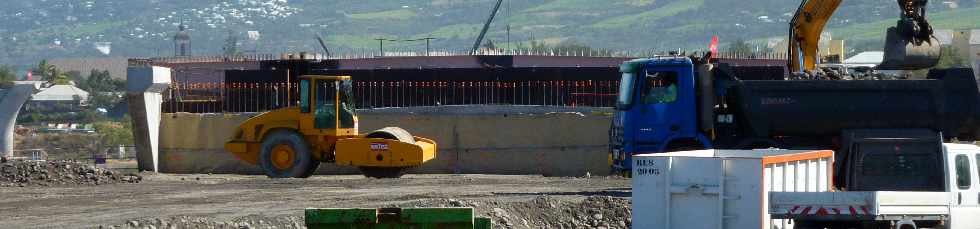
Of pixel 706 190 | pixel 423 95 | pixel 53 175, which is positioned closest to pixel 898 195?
pixel 706 190

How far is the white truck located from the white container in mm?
319

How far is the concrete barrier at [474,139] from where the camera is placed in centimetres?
3866

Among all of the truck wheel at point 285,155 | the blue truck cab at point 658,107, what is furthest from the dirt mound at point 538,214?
the truck wheel at point 285,155

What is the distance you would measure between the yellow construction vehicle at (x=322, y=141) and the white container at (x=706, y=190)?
15.4 m

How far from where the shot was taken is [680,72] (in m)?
28.6

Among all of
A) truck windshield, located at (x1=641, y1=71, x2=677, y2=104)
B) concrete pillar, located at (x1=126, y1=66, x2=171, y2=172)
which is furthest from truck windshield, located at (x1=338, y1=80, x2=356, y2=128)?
concrete pillar, located at (x1=126, y1=66, x2=171, y2=172)

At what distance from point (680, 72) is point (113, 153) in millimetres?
63855

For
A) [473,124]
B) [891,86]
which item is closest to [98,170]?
[473,124]

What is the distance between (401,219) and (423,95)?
26683 mm

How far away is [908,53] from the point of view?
30281 mm

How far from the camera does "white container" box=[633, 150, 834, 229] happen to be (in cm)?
1795

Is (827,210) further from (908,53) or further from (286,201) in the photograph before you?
(908,53)

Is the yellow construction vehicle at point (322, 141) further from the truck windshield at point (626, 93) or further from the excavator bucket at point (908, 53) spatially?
the excavator bucket at point (908, 53)

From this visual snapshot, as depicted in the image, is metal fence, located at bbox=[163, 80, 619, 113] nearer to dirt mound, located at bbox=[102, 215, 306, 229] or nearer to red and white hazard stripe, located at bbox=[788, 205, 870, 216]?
dirt mound, located at bbox=[102, 215, 306, 229]
